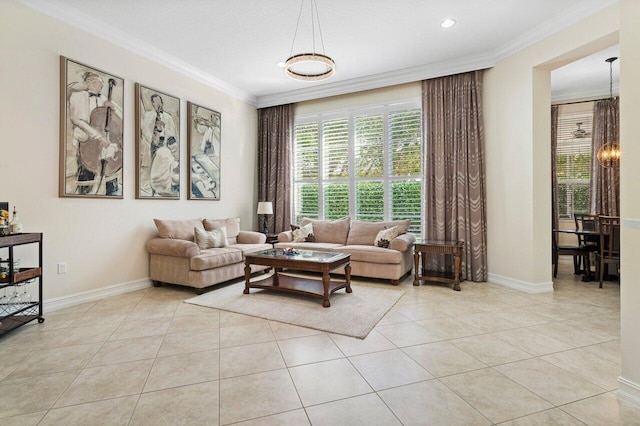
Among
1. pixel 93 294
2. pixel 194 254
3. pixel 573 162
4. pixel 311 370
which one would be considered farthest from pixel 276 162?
pixel 573 162

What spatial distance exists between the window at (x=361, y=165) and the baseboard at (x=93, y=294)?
3067 millimetres

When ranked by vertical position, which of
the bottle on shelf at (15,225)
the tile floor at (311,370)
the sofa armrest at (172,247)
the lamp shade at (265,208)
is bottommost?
the tile floor at (311,370)

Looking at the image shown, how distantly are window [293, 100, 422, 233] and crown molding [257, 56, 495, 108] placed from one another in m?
0.41

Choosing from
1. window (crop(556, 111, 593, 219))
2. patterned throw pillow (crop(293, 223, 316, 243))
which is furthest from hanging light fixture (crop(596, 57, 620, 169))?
patterned throw pillow (crop(293, 223, 316, 243))

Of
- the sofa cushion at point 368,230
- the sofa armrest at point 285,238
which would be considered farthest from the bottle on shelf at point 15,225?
the sofa cushion at point 368,230

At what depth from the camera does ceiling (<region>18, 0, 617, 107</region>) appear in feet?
11.4

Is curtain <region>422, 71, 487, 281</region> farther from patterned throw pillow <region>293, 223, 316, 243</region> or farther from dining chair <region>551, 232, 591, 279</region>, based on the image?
patterned throw pillow <region>293, 223, 316, 243</region>

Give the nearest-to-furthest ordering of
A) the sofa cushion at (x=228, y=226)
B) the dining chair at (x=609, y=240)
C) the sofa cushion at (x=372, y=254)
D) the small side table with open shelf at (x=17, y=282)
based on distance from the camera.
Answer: the small side table with open shelf at (x=17, y=282), the dining chair at (x=609, y=240), the sofa cushion at (x=372, y=254), the sofa cushion at (x=228, y=226)

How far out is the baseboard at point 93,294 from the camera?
3.41 metres

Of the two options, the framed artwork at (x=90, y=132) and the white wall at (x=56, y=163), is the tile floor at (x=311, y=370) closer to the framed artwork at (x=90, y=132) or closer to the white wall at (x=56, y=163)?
the white wall at (x=56, y=163)

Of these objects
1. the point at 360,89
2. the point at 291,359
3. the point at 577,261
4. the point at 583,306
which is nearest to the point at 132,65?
the point at 360,89

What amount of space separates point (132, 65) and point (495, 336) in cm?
524

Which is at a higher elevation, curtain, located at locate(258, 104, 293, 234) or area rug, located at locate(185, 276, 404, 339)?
curtain, located at locate(258, 104, 293, 234)

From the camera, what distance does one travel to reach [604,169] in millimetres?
5695
